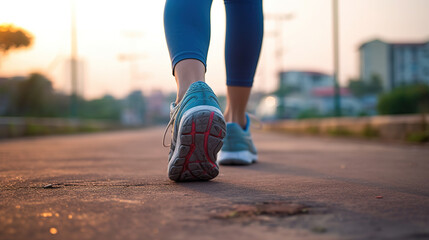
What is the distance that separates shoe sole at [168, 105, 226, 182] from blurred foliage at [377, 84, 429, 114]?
5285 millimetres

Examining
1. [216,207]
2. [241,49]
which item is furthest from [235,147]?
[216,207]

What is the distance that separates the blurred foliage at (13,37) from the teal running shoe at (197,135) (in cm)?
196

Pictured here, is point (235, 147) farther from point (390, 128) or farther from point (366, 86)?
point (366, 86)

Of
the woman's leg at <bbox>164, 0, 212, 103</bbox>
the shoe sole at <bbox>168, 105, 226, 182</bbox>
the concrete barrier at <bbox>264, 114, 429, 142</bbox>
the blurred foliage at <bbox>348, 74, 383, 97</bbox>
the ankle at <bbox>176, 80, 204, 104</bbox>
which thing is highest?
the blurred foliage at <bbox>348, 74, 383, 97</bbox>

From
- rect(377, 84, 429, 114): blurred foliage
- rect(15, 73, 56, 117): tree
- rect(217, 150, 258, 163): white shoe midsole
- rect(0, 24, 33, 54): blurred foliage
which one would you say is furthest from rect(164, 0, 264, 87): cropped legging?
rect(15, 73, 56, 117): tree

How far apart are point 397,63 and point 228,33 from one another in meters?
7.54

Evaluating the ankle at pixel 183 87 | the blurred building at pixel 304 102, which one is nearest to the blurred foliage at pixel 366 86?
the blurred building at pixel 304 102

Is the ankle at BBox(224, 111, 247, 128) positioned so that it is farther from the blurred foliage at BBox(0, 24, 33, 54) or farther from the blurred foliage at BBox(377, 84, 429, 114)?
the blurred foliage at BBox(377, 84, 429, 114)

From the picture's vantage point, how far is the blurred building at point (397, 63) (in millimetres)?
7492

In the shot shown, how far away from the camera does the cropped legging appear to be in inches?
74.7

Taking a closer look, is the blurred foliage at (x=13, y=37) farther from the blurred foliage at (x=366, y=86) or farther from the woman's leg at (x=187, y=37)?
the blurred foliage at (x=366, y=86)

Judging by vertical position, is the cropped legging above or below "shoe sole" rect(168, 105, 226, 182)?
above

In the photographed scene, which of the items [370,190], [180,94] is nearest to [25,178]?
[180,94]

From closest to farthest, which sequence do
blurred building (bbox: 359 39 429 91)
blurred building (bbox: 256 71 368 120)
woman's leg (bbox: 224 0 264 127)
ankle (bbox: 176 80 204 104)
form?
1. ankle (bbox: 176 80 204 104)
2. woman's leg (bbox: 224 0 264 127)
3. blurred building (bbox: 359 39 429 91)
4. blurred building (bbox: 256 71 368 120)
